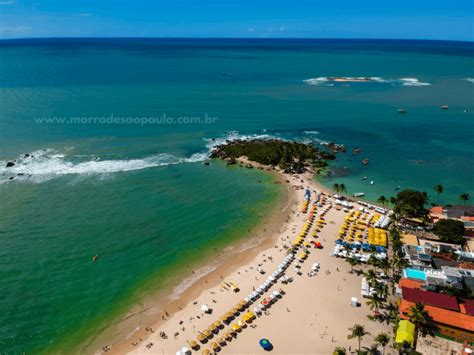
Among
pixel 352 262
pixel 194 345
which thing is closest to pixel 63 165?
pixel 194 345

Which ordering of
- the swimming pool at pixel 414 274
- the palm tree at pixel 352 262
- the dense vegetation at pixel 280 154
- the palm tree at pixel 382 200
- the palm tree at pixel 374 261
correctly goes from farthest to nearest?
the dense vegetation at pixel 280 154, the palm tree at pixel 382 200, the palm tree at pixel 352 262, the palm tree at pixel 374 261, the swimming pool at pixel 414 274

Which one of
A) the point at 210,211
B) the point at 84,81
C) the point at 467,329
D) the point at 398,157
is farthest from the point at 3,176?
the point at 84,81

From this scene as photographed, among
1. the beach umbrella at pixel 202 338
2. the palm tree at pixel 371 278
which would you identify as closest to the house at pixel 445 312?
the palm tree at pixel 371 278

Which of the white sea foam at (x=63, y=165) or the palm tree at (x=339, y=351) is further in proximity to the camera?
the white sea foam at (x=63, y=165)

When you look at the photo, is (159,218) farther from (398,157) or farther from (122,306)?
(398,157)

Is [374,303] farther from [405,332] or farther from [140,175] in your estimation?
[140,175]

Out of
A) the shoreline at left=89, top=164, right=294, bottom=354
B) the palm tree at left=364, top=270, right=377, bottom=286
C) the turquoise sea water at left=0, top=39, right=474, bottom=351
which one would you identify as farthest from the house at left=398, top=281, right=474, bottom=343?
the turquoise sea water at left=0, top=39, right=474, bottom=351

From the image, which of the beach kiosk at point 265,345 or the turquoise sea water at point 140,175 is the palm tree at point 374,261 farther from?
the turquoise sea water at point 140,175
